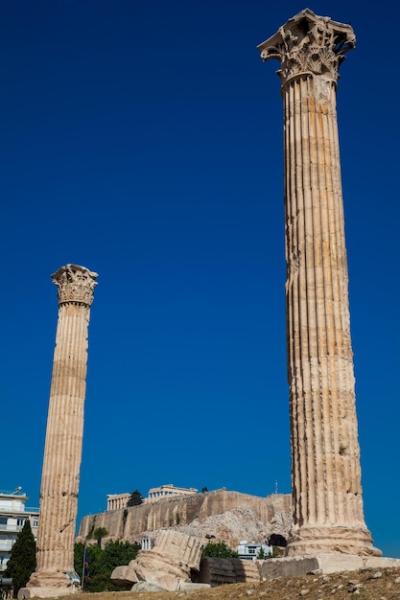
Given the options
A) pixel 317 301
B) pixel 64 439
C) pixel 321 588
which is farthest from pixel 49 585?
pixel 321 588

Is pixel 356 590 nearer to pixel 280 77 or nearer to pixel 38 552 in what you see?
pixel 280 77

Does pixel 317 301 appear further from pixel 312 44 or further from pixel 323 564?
pixel 312 44

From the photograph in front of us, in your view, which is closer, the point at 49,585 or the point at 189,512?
the point at 49,585

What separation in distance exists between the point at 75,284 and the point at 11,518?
Result: 6048cm

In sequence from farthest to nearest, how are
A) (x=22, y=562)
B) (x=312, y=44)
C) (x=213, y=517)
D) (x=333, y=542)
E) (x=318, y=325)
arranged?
(x=213, y=517) < (x=22, y=562) < (x=312, y=44) < (x=318, y=325) < (x=333, y=542)

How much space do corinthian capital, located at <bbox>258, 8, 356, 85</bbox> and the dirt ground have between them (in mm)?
9276

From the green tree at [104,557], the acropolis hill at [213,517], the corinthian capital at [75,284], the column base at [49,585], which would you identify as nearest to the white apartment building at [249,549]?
the acropolis hill at [213,517]

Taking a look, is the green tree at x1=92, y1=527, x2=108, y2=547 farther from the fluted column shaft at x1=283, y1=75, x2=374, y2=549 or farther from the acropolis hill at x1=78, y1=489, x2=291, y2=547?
the fluted column shaft at x1=283, y1=75, x2=374, y2=549

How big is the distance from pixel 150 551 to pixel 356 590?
11.1 metres

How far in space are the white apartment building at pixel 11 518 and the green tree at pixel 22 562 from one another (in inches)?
752

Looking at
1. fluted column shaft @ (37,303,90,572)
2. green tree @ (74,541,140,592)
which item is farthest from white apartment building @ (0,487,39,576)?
fluted column shaft @ (37,303,90,572)

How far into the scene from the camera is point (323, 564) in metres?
11.2

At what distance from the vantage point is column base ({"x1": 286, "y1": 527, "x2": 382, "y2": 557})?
38.5 feet

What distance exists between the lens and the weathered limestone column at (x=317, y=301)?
12.2 metres
